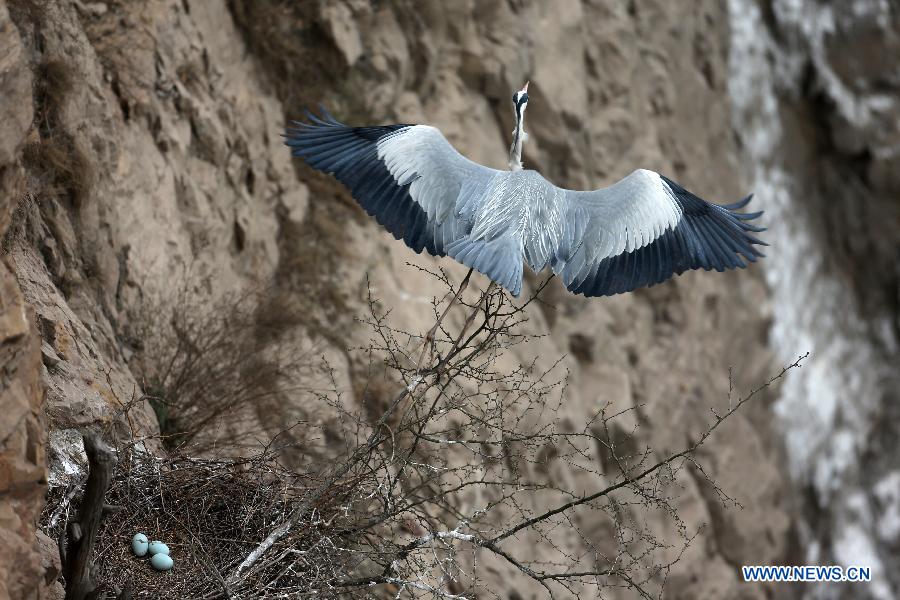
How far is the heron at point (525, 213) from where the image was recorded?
479 cm

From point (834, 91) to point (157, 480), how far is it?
876cm

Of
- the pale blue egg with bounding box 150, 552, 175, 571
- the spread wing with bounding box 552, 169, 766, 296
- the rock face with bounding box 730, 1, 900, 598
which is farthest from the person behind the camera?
the rock face with bounding box 730, 1, 900, 598

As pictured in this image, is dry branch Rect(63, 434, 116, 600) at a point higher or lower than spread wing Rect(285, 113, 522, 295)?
lower

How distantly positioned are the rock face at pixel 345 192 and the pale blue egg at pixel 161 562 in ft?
2.02

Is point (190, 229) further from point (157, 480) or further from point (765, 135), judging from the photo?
point (765, 135)

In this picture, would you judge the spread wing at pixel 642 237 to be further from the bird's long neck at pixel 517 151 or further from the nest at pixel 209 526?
the nest at pixel 209 526

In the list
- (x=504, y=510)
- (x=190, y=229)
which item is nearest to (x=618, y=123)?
(x=504, y=510)

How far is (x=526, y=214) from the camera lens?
4770 millimetres

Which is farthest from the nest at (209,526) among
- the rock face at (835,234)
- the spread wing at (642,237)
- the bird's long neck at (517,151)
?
the rock face at (835,234)

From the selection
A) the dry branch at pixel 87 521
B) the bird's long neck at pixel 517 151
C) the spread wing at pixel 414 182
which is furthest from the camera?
the bird's long neck at pixel 517 151

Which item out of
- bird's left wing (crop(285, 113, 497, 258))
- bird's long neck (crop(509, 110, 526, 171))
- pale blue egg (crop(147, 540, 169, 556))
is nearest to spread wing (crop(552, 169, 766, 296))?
bird's long neck (crop(509, 110, 526, 171))

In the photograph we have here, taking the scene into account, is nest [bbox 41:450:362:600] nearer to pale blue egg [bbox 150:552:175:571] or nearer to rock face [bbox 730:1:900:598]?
pale blue egg [bbox 150:552:175:571]

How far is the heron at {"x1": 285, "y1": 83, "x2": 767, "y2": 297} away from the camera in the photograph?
189 inches

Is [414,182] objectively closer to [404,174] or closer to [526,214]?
[404,174]
